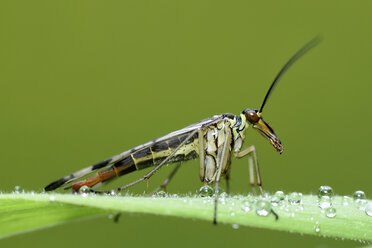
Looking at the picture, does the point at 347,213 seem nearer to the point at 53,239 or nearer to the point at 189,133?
the point at 189,133

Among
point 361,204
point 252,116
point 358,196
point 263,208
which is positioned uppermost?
point 252,116

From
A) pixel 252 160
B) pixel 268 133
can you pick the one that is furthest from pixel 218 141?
pixel 268 133

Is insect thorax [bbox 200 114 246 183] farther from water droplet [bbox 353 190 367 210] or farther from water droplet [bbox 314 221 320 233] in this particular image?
water droplet [bbox 314 221 320 233]

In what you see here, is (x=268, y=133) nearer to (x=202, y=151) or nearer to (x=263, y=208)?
(x=202, y=151)

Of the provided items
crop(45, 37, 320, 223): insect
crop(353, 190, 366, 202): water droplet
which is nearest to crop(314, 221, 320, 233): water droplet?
crop(353, 190, 366, 202): water droplet

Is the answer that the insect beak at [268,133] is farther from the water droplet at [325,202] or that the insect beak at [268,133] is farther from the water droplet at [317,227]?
the water droplet at [317,227]

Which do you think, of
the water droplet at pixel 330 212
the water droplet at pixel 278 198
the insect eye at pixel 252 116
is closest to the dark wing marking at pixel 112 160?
the insect eye at pixel 252 116

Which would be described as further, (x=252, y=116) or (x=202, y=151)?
(x=252, y=116)
